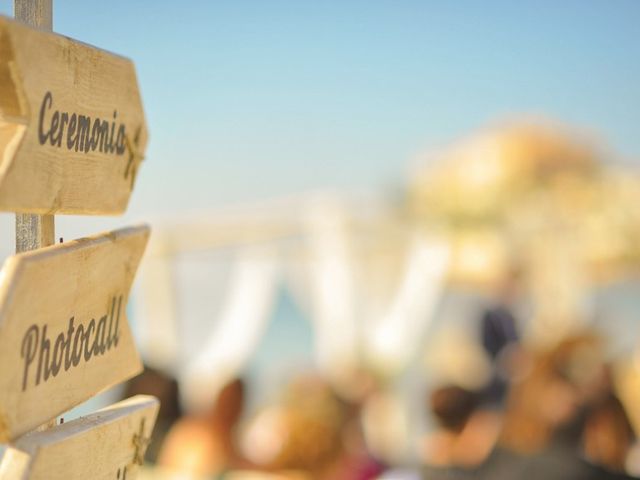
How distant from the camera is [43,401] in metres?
1.03

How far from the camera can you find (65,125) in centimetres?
108

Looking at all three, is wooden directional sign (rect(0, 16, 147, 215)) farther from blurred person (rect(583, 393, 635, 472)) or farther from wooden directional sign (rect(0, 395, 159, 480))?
blurred person (rect(583, 393, 635, 472))

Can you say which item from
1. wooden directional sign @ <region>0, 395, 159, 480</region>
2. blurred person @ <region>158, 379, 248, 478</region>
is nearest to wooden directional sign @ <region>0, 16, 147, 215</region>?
wooden directional sign @ <region>0, 395, 159, 480</region>

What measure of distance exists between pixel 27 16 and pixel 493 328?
3949 mm

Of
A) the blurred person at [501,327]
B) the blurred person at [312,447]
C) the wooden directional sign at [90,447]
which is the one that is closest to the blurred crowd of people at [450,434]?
the blurred person at [312,447]

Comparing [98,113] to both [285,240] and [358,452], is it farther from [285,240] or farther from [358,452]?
[285,240]

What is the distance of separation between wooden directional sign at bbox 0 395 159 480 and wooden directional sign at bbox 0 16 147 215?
0.72 ft

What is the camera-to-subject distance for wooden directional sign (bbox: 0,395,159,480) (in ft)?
3.32

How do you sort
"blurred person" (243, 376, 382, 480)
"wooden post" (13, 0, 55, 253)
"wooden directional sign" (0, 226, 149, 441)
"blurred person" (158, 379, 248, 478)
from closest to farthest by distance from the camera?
"wooden directional sign" (0, 226, 149, 441) < "wooden post" (13, 0, 55, 253) < "blurred person" (243, 376, 382, 480) < "blurred person" (158, 379, 248, 478)

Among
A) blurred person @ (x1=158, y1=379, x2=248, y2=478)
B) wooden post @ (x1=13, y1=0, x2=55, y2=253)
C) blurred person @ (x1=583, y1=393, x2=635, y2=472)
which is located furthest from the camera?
blurred person @ (x1=158, y1=379, x2=248, y2=478)

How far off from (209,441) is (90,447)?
2228mm

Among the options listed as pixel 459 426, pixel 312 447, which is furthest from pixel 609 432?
pixel 312 447

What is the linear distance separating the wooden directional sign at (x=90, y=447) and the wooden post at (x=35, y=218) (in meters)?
0.20

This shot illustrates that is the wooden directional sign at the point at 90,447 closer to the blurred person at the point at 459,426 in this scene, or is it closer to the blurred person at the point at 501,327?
the blurred person at the point at 459,426
